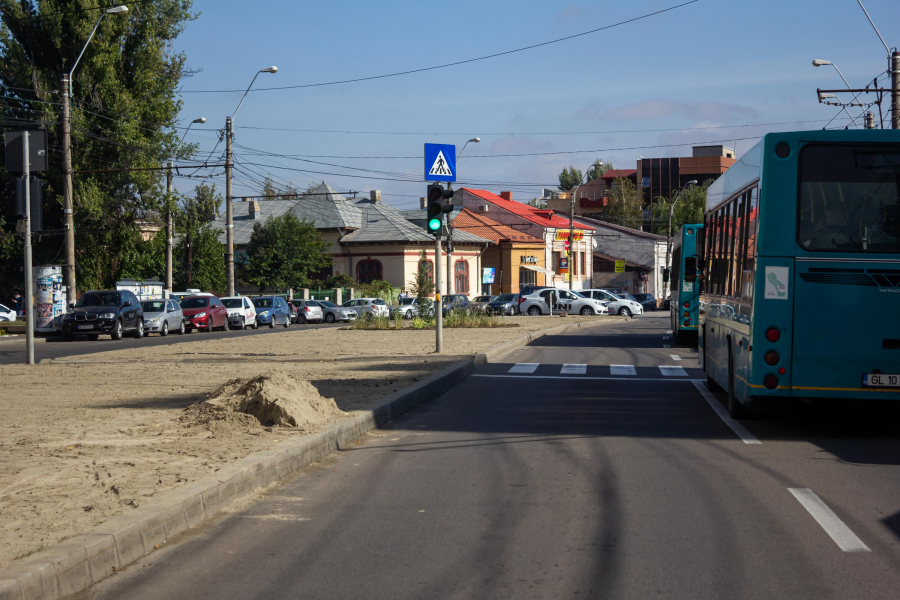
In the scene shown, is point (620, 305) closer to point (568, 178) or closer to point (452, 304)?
point (452, 304)

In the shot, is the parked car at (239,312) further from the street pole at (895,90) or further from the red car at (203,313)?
the street pole at (895,90)

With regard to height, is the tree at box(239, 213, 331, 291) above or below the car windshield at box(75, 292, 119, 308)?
above

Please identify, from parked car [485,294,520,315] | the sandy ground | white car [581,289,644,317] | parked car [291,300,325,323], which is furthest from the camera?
white car [581,289,644,317]

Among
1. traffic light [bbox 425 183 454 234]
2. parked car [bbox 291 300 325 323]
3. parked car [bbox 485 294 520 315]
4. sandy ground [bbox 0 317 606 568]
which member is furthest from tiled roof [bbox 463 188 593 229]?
traffic light [bbox 425 183 454 234]

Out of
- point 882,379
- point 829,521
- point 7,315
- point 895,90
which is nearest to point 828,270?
point 882,379

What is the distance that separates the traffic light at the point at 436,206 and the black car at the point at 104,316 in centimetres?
1651

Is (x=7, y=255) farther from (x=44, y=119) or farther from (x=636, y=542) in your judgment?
(x=636, y=542)

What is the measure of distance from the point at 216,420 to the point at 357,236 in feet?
188

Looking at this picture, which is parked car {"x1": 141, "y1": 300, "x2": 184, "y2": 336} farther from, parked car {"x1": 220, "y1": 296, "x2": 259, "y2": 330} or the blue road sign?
the blue road sign

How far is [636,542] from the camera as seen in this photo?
5602mm

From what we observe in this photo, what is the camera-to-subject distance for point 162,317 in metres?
35.4

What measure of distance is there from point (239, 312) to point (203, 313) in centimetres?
351

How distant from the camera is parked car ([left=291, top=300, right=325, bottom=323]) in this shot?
5262 centimetres

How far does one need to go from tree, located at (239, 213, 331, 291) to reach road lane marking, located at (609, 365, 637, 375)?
4465cm
